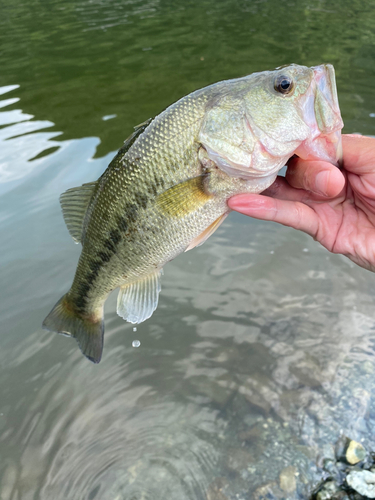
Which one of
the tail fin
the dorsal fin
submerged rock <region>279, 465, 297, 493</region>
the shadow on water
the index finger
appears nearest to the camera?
the index finger

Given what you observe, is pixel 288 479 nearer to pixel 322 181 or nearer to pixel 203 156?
pixel 322 181

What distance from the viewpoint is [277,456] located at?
9.72 feet

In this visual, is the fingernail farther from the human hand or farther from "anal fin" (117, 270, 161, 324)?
"anal fin" (117, 270, 161, 324)

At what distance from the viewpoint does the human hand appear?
2.09 metres

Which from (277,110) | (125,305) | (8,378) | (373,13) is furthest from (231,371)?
(373,13)

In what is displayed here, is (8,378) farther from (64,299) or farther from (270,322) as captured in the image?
(270,322)

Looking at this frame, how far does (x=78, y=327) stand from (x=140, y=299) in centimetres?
49

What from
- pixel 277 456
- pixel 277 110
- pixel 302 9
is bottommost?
pixel 277 456

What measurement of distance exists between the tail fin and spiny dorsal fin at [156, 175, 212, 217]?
1.02 m

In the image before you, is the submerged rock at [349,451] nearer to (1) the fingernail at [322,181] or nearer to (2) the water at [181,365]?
(2) the water at [181,365]

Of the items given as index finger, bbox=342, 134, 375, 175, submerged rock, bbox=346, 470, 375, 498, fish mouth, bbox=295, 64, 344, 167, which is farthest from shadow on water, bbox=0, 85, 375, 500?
fish mouth, bbox=295, 64, 344, 167

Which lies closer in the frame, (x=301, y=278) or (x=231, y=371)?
(x=231, y=371)

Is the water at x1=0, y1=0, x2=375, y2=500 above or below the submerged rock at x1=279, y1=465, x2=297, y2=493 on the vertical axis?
above

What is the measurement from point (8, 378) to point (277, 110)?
10.6 ft
